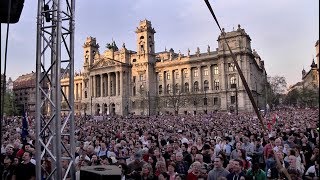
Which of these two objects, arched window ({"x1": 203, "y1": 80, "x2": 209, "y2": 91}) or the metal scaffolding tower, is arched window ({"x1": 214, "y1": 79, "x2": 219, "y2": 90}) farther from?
the metal scaffolding tower

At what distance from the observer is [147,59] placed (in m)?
91.8

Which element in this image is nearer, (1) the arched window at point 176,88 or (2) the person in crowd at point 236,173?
(2) the person in crowd at point 236,173

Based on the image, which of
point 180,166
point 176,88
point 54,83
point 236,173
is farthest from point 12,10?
point 176,88

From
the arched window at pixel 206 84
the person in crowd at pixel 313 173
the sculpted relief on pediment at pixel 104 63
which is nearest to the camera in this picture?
the person in crowd at pixel 313 173

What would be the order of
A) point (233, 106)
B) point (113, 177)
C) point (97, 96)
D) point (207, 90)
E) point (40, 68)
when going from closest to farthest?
point (113, 177) < point (40, 68) < point (233, 106) < point (207, 90) < point (97, 96)

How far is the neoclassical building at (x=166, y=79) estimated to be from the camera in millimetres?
81250

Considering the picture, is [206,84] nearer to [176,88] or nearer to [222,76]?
[222,76]

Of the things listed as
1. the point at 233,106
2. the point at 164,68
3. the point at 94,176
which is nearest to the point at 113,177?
the point at 94,176

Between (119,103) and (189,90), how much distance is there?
19.5m

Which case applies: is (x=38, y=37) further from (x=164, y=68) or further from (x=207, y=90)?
(x=164, y=68)

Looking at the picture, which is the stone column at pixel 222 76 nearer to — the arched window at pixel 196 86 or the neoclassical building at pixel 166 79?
the neoclassical building at pixel 166 79

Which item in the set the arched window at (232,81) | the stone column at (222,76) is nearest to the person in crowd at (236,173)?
the arched window at (232,81)

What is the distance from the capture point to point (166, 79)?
310 feet

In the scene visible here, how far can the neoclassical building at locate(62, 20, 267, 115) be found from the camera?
81250mm
